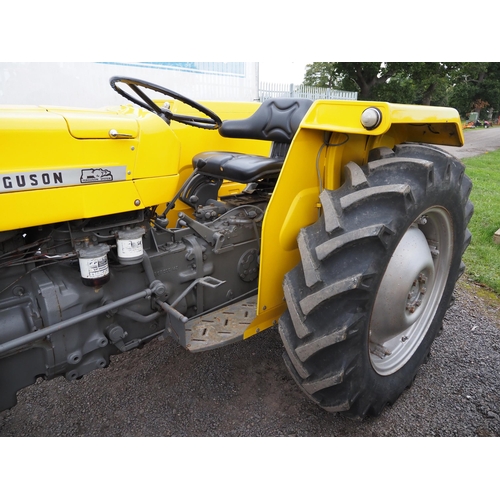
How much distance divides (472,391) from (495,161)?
914 centimetres

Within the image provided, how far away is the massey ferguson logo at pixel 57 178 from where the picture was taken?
115 centimetres

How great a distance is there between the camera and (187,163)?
2.40 m

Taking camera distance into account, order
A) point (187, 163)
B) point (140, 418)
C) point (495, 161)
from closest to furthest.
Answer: point (140, 418)
point (187, 163)
point (495, 161)

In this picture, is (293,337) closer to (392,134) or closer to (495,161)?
(392,134)

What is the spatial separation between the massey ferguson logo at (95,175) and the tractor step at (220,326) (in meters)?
0.75

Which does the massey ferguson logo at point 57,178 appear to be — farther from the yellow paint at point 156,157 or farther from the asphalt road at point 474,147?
the asphalt road at point 474,147

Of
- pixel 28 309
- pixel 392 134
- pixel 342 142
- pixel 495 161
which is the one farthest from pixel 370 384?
pixel 495 161

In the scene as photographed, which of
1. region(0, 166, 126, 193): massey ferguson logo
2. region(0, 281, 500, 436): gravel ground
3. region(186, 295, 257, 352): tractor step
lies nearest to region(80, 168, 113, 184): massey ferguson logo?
region(0, 166, 126, 193): massey ferguson logo

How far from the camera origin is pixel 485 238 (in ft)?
12.4

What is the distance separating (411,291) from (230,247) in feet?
2.90

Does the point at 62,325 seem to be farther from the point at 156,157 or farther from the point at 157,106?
the point at 157,106

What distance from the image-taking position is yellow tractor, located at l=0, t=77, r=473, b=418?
130 centimetres

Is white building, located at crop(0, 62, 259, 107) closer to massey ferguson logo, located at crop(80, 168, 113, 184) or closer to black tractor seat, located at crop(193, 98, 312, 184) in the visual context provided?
black tractor seat, located at crop(193, 98, 312, 184)

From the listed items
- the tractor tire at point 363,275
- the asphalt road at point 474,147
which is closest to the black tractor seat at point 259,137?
the tractor tire at point 363,275
